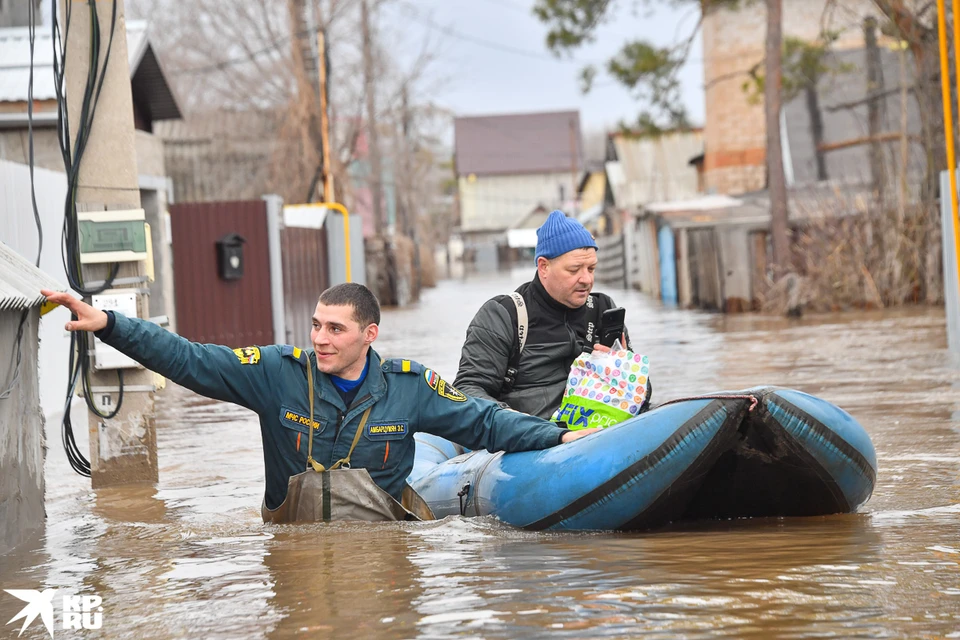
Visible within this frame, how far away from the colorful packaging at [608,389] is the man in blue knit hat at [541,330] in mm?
482

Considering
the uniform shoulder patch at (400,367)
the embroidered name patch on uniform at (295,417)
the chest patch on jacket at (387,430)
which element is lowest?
the chest patch on jacket at (387,430)

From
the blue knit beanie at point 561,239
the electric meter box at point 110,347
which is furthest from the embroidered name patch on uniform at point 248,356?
the electric meter box at point 110,347

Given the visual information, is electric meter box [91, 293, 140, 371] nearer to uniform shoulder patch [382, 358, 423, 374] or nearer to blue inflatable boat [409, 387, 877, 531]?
uniform shoulder patch [382, 358, 423, 374]

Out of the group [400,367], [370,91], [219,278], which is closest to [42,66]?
[219,278]

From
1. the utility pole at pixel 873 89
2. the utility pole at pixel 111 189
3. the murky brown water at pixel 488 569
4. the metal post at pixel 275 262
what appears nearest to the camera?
the murky brown water at pixel 488 569

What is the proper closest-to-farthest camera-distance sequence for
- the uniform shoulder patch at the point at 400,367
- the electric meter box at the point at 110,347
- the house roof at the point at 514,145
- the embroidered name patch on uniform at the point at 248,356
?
1. the embroidered name patch on uniform at the point at 248,356
2. the uniform shoulder patch at the point at 400,367
3. the electric meter box at the point at 110,347
4. the house roof at the point at 514,145

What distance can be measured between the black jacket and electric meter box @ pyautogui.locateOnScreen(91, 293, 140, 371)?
203 centimetres

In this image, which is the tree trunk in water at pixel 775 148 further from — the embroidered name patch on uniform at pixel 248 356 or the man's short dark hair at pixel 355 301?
the embroidered name patch on uniform at pixel 248 356

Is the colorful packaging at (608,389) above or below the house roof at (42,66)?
below

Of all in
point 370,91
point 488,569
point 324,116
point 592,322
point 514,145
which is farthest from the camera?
point 514,145

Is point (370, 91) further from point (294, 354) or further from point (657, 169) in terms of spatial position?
point (294, 354)

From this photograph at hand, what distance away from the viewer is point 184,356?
5.46 metres

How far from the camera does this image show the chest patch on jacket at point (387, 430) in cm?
574

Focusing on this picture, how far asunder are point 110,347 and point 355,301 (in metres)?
2.48
